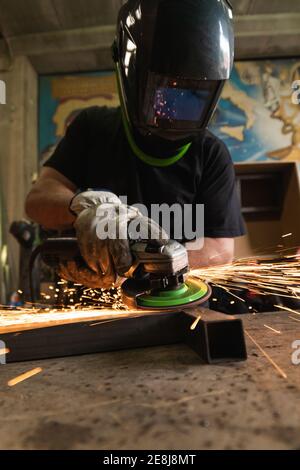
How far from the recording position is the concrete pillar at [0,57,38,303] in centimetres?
335

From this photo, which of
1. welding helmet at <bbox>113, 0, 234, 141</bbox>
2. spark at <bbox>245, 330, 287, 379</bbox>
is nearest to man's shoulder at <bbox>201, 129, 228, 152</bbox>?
welding helmet at <bbox>113, 0, 234, 141</bbox>

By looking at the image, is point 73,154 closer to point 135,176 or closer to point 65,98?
point 135,176

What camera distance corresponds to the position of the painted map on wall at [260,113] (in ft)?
11.7

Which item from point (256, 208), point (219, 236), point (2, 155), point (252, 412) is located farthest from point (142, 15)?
point (2, 155)

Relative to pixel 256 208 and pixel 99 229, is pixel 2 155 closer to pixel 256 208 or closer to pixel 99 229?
pixel 256 208

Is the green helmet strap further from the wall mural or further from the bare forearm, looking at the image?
the wall mural

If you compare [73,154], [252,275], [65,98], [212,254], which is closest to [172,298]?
[252,275]

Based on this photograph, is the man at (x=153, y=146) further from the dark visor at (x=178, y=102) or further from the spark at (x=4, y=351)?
the spark at (x=4, y=351)

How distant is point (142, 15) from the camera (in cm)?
107

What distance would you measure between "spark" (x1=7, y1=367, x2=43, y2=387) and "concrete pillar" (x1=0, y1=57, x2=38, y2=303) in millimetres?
2689

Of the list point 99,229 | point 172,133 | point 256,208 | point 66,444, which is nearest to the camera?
point 66,444

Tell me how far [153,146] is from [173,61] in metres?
0.46

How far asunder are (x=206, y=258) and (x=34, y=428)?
3.79 ft

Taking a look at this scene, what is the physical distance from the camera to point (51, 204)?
4.88 ft
